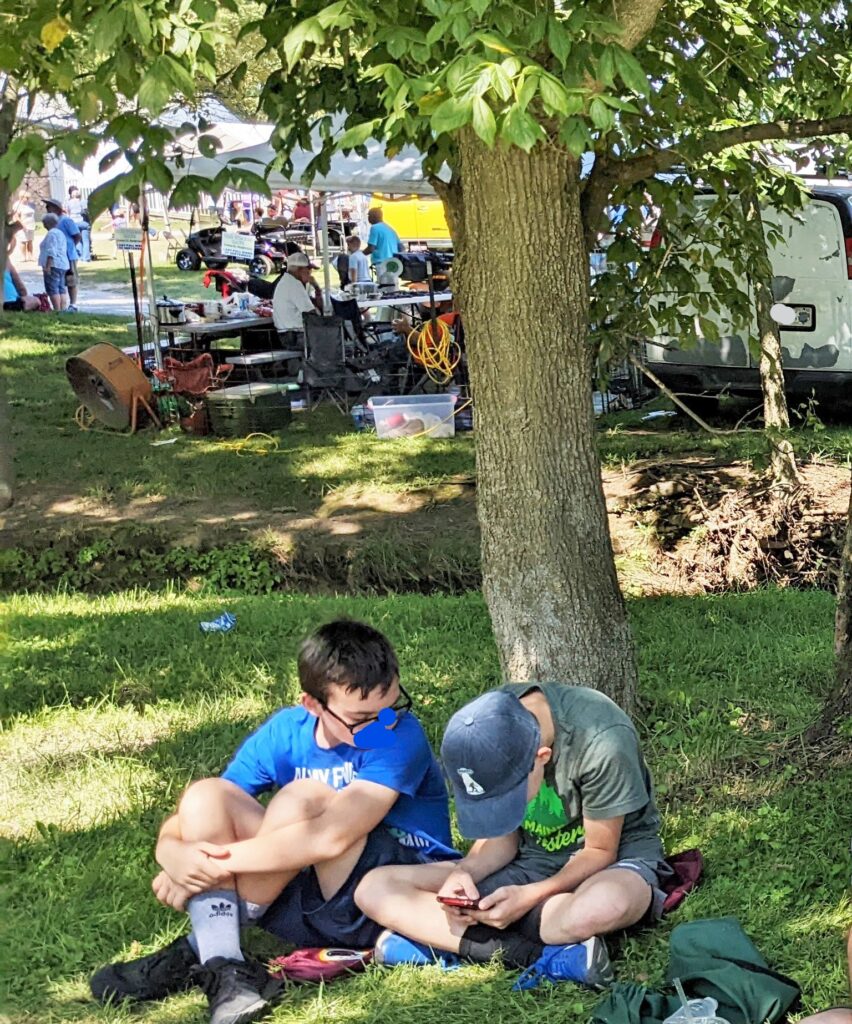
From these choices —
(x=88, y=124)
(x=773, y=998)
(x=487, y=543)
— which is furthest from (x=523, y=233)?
(x=773, y=998)

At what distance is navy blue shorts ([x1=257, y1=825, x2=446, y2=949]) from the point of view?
3.54 meters

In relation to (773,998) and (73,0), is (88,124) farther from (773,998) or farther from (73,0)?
(773,998)

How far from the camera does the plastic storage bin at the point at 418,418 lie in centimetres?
1076

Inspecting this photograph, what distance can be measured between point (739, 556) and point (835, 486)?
3.16ft

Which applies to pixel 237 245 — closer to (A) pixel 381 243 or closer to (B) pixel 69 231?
(A) pixel 381 243

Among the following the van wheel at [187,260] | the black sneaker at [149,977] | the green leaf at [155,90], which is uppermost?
the van wheel at [187,260]

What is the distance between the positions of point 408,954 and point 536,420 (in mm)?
1872

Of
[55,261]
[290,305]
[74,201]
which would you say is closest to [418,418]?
[290,305]

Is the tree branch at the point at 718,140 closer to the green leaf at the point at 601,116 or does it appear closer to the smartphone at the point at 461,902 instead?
the green leaf at the point at 601,116

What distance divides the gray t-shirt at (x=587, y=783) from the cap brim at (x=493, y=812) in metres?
0.18

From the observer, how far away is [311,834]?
137 inches

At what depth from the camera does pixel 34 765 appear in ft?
16.1

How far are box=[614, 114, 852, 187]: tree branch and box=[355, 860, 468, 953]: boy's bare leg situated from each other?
256 cm

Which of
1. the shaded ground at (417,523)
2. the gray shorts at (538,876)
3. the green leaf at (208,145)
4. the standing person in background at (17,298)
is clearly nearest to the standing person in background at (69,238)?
the standing person in background at (17,298)
